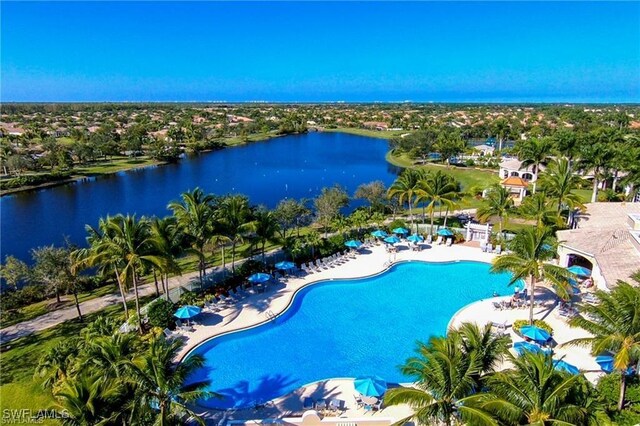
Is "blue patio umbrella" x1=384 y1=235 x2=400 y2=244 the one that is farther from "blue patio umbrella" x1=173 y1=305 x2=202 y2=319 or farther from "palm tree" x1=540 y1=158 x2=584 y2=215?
"blue patio umbrella" x1=173 y1=305 x2=202 y2=319

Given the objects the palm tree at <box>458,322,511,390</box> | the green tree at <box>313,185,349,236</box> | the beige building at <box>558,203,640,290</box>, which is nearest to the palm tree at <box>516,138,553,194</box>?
the beige building at <box>558,203,640,290</box>

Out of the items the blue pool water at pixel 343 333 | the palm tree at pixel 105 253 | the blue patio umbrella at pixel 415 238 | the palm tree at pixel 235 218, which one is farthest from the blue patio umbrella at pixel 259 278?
the blue patio umbrella at pixel 415 238

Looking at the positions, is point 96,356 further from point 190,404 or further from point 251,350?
point 251,350

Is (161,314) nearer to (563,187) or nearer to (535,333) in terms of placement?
(535,333)

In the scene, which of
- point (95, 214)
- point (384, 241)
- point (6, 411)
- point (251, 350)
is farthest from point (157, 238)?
point (95, 214)

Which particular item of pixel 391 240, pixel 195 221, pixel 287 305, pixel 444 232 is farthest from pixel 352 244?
pixel 195 221

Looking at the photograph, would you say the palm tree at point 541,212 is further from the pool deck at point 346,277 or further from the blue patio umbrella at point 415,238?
the blue patio umbrella at point 415,238
